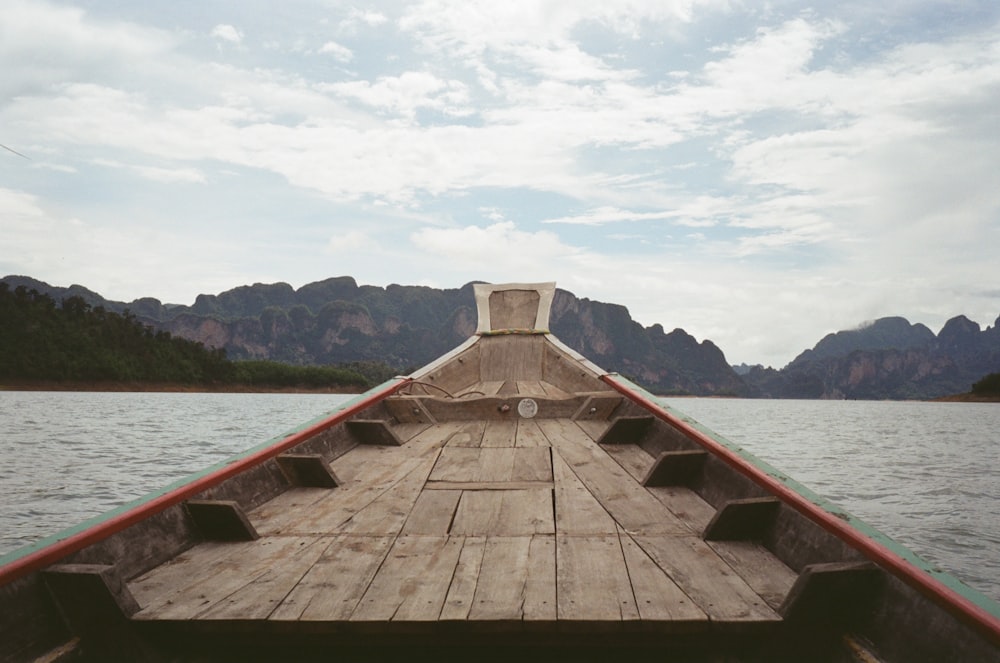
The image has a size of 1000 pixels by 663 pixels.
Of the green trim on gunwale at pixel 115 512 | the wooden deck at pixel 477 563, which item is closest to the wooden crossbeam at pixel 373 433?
the green trim on gunwale at pixel 115 512

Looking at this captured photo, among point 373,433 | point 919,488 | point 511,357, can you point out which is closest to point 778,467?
point 919,488

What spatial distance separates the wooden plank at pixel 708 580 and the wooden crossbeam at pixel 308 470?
184 cm

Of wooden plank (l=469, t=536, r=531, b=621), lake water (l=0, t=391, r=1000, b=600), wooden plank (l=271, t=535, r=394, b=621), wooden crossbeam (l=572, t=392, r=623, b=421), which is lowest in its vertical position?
lake water (l=0, t=391, r=1000, b=600)

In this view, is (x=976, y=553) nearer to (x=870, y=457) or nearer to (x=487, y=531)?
(x=487, y=531)

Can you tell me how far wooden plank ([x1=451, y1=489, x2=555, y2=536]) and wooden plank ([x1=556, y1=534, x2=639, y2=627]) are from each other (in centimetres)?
22

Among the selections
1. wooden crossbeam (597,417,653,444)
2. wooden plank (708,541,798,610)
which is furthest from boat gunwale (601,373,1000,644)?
wooden crossbeam (597,417,653,444)

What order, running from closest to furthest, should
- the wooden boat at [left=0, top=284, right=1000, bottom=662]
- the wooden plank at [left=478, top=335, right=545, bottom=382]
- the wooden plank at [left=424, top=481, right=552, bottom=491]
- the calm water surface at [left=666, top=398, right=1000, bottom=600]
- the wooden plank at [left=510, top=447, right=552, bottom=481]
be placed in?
the wooden boat at [left=0, top=284, right=1000, bottom=662] → the wooden plank at [left=424, top=481, right=552, bottom=491] → the wooden plank at [left=510, top=447, right=552, bottom=481] → the wooden plank at [left=478, top=335, right=545, bottom=382] → the calm water surface at [left=666, top=398, right=1000, bottom=600]

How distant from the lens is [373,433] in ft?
16.8

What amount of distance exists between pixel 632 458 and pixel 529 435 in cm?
100

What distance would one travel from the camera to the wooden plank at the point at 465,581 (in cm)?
213

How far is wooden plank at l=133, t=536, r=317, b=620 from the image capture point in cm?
222

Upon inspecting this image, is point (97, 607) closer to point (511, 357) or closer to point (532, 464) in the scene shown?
point (532, 464)

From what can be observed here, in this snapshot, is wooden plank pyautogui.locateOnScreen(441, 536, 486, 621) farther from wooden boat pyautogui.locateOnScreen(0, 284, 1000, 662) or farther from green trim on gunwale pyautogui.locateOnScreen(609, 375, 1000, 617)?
green trim on gunwale pyautogui.locateOnScreen(609, 375, 1000, 617)

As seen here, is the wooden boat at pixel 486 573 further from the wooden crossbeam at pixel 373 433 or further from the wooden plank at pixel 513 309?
the wooden plank at pixel 513 309
